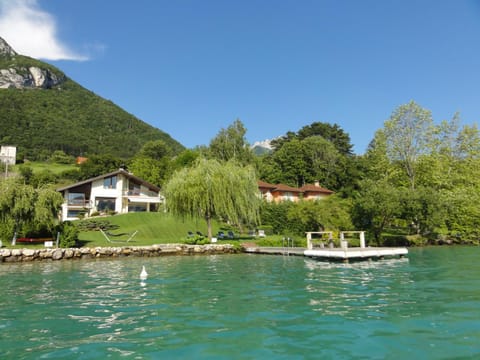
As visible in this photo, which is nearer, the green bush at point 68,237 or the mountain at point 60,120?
the green bush at point 68,237

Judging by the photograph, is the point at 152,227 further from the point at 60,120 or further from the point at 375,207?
the point at 60,120

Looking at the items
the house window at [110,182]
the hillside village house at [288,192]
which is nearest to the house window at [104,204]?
the house window at [110,182]

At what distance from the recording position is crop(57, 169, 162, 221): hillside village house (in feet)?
145

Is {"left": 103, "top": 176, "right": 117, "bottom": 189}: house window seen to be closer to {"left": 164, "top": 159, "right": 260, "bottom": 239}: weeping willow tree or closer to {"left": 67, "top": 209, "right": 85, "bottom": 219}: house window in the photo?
{"left": 67, "top": 209, "right": 85, "bottom": 219}: house window

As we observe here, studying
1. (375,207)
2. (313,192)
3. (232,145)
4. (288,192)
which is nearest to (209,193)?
(375,207)

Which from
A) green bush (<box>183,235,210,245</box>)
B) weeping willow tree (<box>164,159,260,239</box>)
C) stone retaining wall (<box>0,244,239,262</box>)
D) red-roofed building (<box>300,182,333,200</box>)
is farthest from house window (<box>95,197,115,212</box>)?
red-roofed building (<box>300,182,333,200</box>)

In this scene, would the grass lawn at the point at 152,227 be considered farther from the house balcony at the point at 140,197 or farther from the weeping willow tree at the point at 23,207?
the weeping willow tree at the point at 23,207

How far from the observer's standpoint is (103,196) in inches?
1805

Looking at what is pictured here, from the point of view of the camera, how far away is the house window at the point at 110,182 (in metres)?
46.3

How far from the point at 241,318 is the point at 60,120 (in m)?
120

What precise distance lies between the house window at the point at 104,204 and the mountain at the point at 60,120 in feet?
130

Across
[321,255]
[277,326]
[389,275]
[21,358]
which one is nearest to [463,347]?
[277,326]

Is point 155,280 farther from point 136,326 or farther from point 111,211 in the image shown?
point 111,211

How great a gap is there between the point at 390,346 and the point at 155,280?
952cm
